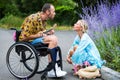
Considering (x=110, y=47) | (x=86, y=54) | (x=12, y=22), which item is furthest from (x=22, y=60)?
(x=12, y=22)

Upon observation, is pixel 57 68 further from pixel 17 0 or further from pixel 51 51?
pixel 17 0

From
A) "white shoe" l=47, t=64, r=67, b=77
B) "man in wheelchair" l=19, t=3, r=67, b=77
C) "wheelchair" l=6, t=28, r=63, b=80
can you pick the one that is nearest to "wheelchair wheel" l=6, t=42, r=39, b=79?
"wheelchair" l=6, t=28, r=63, b=80

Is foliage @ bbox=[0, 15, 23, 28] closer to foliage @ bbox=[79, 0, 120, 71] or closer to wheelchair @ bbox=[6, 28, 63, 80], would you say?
foliage @ bbox=[79, 0, 120, 71]

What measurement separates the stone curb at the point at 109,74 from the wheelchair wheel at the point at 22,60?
1.20 m

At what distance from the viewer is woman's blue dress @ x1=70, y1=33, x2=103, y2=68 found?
792 centimetres

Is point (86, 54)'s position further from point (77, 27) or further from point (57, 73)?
point (57, 73)

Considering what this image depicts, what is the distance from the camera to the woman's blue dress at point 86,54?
26.0 ft

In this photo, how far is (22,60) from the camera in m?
8.00

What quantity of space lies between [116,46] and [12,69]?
202 cm

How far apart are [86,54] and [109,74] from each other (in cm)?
72

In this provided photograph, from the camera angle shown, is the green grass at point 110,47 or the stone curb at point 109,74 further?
the green grass at point 110,47

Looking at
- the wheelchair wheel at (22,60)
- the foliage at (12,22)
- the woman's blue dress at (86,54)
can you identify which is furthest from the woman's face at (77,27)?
the foliage at (12,22)

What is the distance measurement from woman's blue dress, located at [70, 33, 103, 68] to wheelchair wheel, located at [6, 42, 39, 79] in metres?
0.81

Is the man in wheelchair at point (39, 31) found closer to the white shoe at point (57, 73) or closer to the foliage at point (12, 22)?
the white shoe at point (57, 73)
